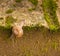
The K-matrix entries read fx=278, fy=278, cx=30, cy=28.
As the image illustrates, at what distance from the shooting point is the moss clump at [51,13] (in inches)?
242

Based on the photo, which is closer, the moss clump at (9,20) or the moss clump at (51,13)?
the moss clump at (9,20)

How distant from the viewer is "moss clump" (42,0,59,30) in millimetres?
6157

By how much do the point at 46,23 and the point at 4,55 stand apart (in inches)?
49.3

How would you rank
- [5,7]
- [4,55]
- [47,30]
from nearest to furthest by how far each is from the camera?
[4,55] < [47,30] < [5,7]

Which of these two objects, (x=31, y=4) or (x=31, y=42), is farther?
(x=31, y=4)

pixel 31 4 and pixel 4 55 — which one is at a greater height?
pixel 31 4

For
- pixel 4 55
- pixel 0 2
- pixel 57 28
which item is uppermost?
pixel 0 2

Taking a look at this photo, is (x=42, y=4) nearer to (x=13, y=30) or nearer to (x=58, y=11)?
(x=58, y=11)

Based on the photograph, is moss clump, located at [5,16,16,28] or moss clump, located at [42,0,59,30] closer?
moss clump, located at [5,16,16,28]

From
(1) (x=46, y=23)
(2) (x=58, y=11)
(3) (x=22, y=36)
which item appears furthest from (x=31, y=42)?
(2) (x=58, y=11)

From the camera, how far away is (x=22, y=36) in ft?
19.4

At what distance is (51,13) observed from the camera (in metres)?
6.40

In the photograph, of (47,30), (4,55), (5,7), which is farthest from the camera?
(5,7)

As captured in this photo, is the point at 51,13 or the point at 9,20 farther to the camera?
the point at 51,13
